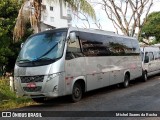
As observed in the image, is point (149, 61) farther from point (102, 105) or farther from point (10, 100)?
point (10, 100)

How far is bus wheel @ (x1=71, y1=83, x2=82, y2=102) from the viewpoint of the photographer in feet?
41.3

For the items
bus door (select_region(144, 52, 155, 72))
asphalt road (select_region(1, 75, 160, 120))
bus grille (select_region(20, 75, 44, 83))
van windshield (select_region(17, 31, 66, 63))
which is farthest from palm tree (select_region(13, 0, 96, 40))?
bus door (select_region(144, 52, 155, 72))

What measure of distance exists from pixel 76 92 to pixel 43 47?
2118 mm

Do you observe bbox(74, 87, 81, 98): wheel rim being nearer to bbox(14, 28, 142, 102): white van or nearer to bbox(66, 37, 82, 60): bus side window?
bbox(14, 28, 142, 102): white van

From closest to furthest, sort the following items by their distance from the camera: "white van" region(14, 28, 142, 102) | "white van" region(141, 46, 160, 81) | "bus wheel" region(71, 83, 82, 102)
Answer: "white van" region(14, 28, 142, 102) < "bus wheel" region(71, 83, 82, 102) < "white van" region(141, 46, 160, 81)

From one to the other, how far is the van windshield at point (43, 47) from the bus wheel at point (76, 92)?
5.13 feet

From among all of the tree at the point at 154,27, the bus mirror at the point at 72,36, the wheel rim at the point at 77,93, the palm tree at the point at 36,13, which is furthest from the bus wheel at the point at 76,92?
the tree at the point at 154,27

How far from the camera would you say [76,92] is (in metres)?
12.8

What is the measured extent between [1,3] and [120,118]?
15842 mm

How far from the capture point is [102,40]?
15.2 meters

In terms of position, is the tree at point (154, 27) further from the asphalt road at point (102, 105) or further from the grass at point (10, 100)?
the grass at point (10, 100)

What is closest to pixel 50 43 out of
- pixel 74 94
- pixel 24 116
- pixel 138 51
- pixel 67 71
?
pixel 67 71

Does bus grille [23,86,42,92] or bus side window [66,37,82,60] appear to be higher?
bus side window [66,37,82,60]

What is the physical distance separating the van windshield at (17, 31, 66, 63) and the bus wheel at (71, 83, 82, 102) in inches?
61.6
